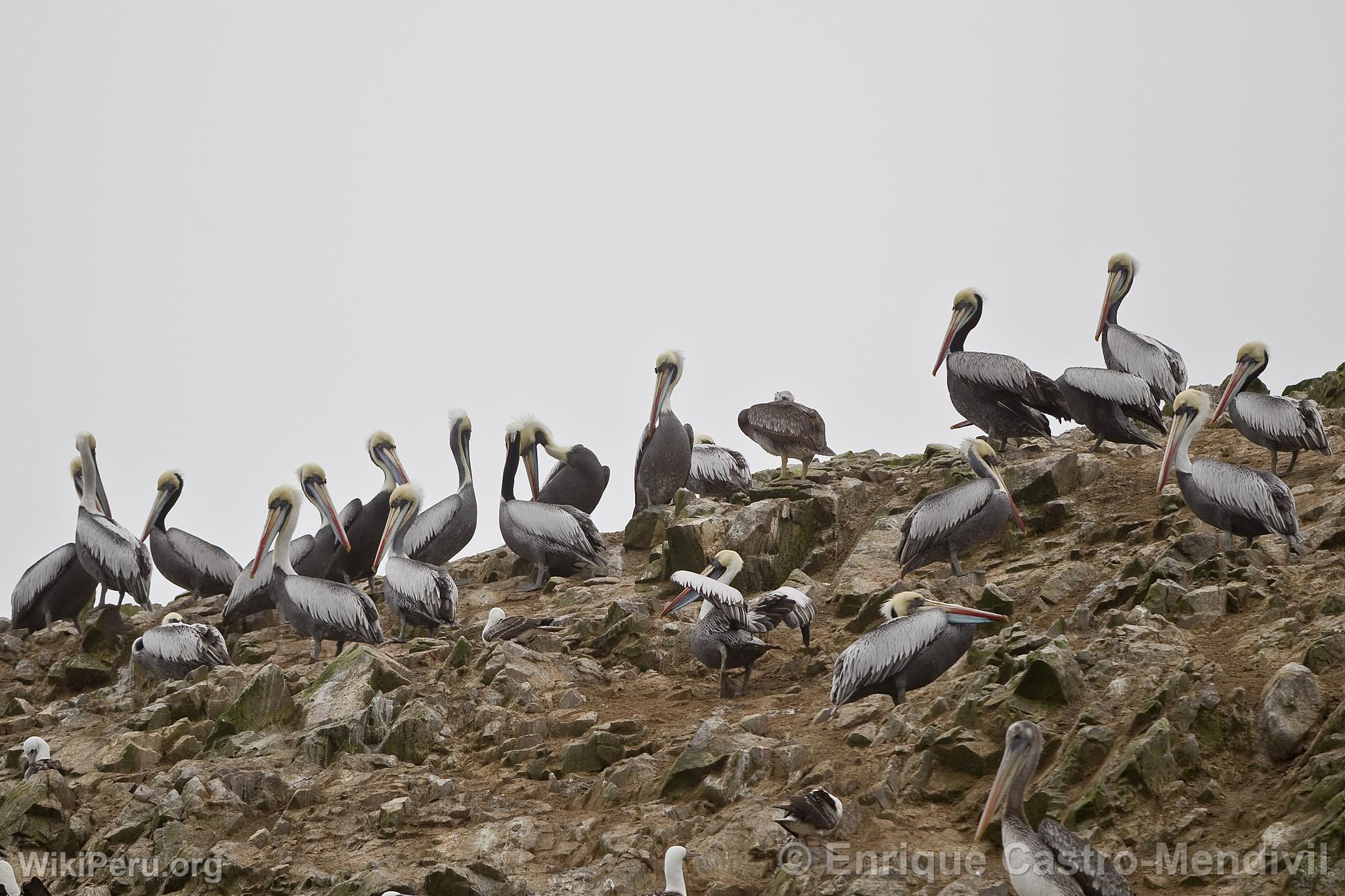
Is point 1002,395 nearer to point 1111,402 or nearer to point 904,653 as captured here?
point 1111,402

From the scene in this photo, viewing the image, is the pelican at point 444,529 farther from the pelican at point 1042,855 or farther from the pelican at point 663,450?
the pelican at point 1042,855

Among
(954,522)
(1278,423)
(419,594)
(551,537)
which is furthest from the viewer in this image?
(551,537)

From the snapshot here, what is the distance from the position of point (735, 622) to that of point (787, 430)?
4.30 metres

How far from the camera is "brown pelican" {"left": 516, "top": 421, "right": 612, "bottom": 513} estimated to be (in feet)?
41.7

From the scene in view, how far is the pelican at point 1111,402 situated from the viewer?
1081cm

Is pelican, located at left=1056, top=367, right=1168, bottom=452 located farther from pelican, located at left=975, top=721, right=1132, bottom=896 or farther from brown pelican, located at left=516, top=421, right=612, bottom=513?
pelican, located at left=975, top=721, right=1132, bottom=896

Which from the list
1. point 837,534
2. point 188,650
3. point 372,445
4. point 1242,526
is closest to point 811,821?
point 1242,526

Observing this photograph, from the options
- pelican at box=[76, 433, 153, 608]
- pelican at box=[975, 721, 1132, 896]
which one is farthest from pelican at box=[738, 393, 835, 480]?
pelican at box=[975, 721, 1132, 896]

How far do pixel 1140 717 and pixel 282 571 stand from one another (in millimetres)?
A: 7114

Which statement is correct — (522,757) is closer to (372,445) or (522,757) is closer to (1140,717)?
(1140,717)

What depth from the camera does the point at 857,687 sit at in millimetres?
7445

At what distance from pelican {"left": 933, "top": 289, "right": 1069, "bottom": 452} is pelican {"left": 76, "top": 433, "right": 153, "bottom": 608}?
790cm

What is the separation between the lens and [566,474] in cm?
1277

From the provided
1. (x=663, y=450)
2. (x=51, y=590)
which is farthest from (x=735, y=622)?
(x=51, y=590)
